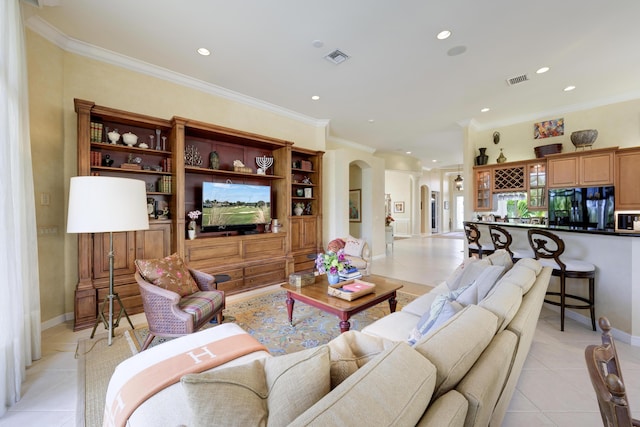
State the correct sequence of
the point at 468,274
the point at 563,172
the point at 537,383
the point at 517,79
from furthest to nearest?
the point at 563,172, the point at 517,79, the point at 468,274, the point at 537,383

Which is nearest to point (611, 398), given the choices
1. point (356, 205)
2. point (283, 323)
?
point (283, 323)

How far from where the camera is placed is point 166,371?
1.29 metres

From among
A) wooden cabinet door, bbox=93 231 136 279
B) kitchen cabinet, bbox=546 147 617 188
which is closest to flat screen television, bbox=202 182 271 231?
wooden cabinet door, bbox=93 231 136 279

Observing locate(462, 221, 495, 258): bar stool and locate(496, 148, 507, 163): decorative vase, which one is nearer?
locate(462, 221, 495, 258): bar stool

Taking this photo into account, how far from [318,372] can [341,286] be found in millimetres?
1985

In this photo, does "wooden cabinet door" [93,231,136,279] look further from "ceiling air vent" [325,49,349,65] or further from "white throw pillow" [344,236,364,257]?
"ceiling air vent" [325,49,349,65]

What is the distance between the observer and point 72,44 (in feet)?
9.97

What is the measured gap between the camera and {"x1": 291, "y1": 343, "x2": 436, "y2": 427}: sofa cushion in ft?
1.88

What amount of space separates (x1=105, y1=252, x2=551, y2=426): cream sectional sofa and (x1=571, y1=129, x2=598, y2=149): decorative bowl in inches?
219

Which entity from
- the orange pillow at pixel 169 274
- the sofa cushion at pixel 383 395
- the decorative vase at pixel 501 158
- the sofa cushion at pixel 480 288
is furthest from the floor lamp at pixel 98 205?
the decorative vase at pixel 501 158

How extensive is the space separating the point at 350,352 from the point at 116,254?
3.34 m

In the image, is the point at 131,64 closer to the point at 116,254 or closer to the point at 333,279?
the point at 116,254

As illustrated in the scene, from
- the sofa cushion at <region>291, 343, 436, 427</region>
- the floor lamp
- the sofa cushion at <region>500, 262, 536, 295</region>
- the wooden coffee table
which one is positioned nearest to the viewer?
the sofa cushion at <region>291, 343, 436, 427</region>

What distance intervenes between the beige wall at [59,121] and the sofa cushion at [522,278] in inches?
175
